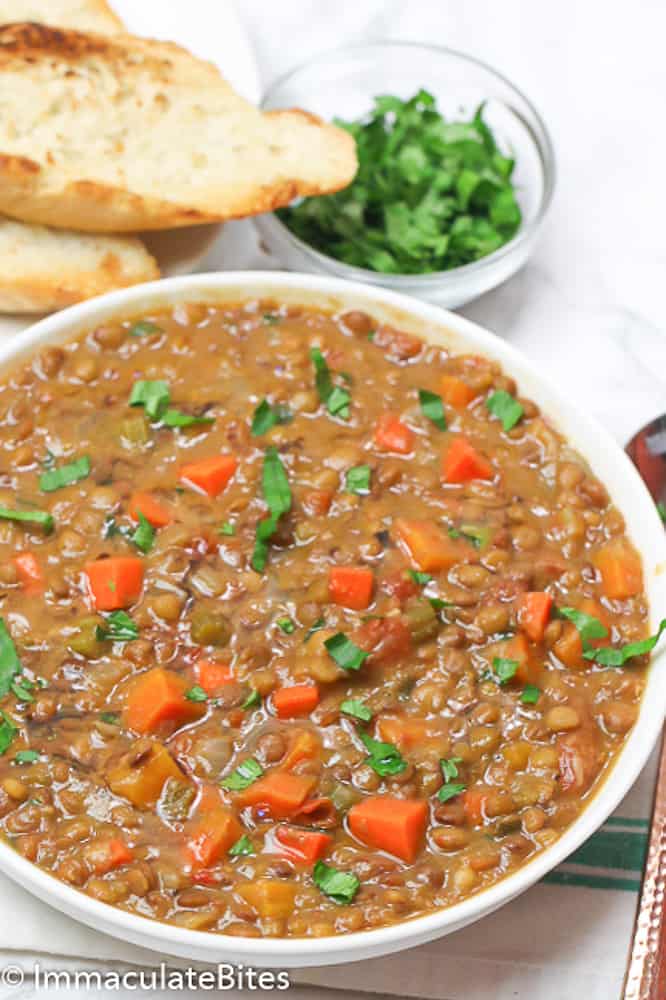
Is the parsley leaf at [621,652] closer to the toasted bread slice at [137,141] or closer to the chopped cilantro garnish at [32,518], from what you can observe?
the chopped cilantro garnish at [32,518]

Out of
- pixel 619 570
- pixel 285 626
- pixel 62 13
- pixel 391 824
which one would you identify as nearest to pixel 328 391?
pixel 285 626

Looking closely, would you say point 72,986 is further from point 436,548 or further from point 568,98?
point 568,98

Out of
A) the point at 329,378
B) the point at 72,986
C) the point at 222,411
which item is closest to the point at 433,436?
the point at 329,378

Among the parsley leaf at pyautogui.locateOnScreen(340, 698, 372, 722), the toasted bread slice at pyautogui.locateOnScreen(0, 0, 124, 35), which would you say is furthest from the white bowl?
the toasted bread slice at pyautogui.locateOnScreen(0, 0, 124, 35)

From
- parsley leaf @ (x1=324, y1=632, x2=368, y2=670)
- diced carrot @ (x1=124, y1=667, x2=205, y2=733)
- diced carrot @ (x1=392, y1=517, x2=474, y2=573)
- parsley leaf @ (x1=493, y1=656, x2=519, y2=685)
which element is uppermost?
diced carrot @ (x1=392, y1=517, x2=474, y2=573)

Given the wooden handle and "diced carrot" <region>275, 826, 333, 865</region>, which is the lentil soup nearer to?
"diced carrot" <region>275, 826, 333, 865</region>

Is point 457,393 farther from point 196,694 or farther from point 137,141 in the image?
point 137,141

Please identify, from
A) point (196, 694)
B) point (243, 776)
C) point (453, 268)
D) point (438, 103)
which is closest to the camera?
point (243, 776)
